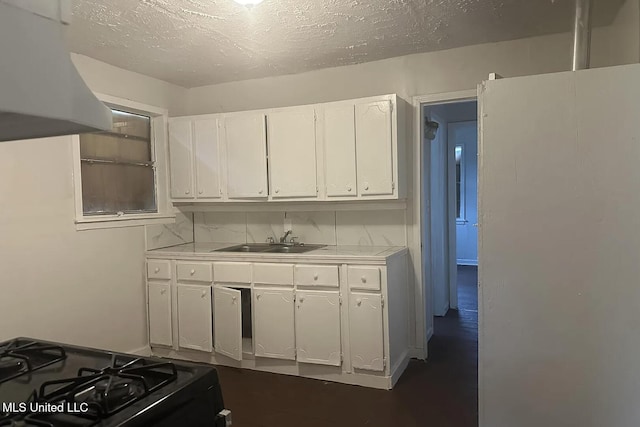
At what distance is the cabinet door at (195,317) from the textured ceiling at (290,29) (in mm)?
1780

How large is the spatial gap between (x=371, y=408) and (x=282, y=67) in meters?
2.62

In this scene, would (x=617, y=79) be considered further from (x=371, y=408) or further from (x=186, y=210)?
(x=186, y=210)

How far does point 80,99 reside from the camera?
959mm

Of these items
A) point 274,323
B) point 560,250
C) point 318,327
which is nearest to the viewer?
point 560,250

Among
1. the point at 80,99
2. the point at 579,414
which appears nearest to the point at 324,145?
the point at 579,414

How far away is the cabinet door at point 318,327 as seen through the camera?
3191 mm

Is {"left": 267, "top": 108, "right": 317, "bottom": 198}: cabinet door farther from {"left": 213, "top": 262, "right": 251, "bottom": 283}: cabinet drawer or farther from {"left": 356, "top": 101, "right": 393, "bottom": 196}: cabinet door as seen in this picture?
{"left": 213, "top": 262, "right": 251, "bottom": 283}: cabinet drawer

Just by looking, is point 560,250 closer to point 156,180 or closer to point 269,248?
point 269,248

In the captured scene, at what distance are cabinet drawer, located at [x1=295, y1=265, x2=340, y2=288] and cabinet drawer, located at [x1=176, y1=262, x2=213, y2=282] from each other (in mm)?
749

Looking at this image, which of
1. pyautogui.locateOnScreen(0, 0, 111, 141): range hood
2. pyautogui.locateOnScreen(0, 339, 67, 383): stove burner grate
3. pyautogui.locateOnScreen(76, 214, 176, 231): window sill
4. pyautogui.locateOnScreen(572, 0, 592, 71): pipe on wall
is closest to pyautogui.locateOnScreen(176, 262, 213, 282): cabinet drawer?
pyautogui.locateOnScreen(76, 214, 176, 231): window sill

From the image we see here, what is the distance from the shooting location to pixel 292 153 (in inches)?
141

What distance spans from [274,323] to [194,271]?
0.78 metres

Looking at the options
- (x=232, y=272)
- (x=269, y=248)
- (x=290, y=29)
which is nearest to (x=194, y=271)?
(x=232, y=272)

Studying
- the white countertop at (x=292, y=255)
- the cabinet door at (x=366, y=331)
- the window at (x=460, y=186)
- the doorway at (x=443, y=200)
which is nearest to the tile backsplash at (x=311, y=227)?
the white countertop at (x=292, y=255)
